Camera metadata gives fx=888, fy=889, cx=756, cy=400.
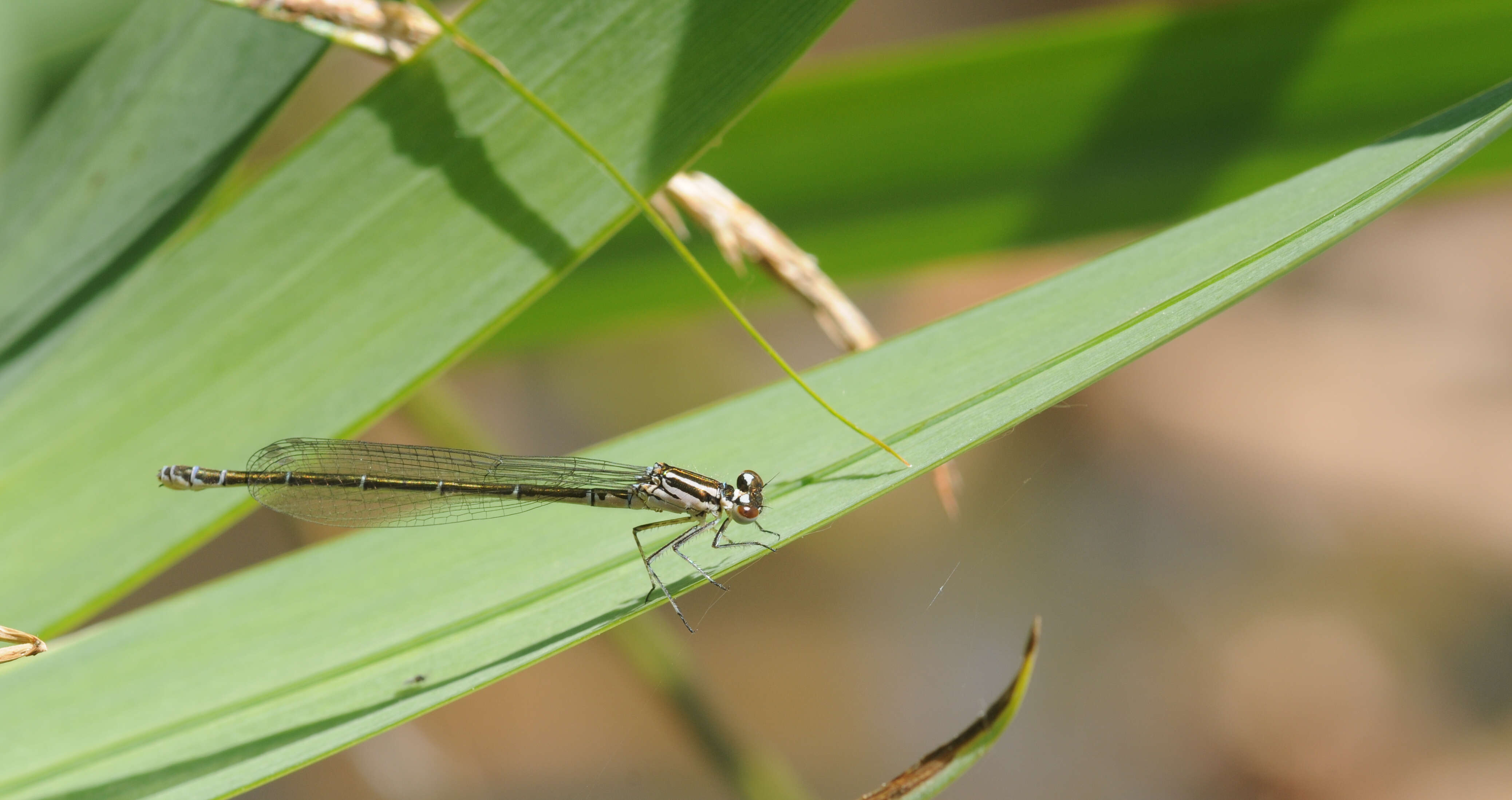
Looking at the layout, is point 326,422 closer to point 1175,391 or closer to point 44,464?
point 44,464

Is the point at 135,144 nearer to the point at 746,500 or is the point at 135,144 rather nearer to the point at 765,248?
the point at 765,248

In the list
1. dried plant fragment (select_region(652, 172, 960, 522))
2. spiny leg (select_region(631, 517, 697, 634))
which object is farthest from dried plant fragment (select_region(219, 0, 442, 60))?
spiny leg (select_region(631, 517, 697, 634))

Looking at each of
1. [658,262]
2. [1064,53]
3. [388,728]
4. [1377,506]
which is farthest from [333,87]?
[1377,506]

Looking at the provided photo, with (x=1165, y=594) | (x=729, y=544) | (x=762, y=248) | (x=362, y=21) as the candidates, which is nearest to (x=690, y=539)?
(x=729, y=544)

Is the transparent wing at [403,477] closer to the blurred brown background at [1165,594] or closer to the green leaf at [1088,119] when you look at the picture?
the green leaf at [1088,119]

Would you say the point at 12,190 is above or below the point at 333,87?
below
